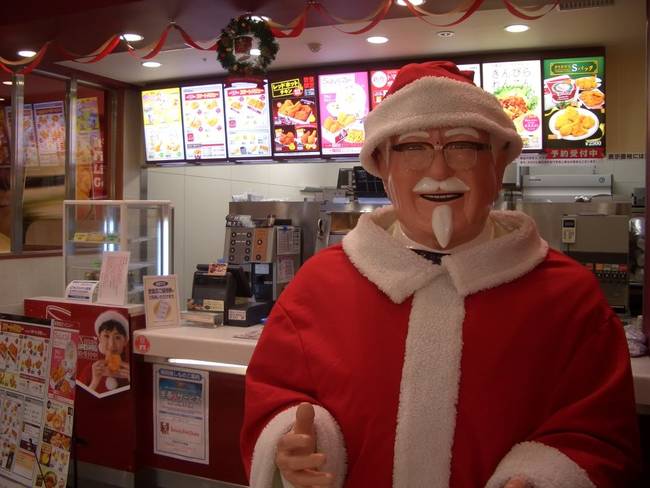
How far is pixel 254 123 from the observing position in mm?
5629

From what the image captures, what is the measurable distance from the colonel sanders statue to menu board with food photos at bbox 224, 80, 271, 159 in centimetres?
406

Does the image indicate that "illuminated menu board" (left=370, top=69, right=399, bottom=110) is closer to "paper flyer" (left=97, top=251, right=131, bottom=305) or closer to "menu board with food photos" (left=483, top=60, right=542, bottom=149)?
"menu board with food photos" (left=483, top=60, right=542, bottom=149)

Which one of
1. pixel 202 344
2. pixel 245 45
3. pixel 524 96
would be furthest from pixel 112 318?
pixel 524 96

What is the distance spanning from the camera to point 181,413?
328 centimetres

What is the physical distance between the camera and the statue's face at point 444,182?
151 cm

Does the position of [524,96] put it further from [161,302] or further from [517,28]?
[161,302]

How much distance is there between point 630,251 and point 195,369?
3.70m

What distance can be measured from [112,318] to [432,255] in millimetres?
2271

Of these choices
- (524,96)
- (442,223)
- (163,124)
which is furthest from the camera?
(163,124)

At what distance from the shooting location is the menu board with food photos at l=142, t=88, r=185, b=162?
19.7ft

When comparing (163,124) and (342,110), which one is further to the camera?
(163,124)

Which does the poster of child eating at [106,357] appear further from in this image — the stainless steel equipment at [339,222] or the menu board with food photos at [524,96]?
the menu board with food photos at [524,96]

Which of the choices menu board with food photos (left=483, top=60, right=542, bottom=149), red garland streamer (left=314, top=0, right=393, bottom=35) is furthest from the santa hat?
menu board with food photos (left=483, top=60, right=542, bottom=149)

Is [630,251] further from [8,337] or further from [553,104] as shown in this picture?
[8,337]
